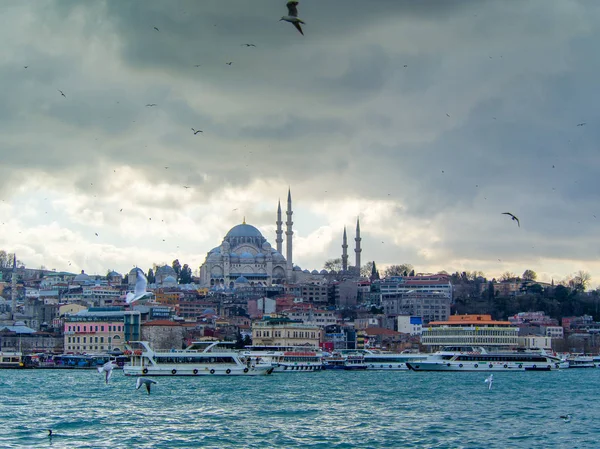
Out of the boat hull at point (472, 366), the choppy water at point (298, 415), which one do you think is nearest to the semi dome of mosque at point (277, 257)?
the boat hull at point (472, 366)

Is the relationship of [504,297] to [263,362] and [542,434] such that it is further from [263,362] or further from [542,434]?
[542,434]

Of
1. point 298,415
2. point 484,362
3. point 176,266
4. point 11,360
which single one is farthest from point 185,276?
point 298,415

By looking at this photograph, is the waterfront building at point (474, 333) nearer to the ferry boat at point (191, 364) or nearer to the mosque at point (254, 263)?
the ferry boat at point (191, 364)

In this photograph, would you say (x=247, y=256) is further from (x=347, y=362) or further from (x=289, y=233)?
(x=347, y=362)

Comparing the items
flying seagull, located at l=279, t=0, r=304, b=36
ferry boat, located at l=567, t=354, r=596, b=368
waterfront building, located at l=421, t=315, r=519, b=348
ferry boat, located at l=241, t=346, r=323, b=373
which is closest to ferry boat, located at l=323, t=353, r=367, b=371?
ferry boat, located at l=241, t=346, r=323, b=373

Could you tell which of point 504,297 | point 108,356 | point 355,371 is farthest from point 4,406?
point 504,297

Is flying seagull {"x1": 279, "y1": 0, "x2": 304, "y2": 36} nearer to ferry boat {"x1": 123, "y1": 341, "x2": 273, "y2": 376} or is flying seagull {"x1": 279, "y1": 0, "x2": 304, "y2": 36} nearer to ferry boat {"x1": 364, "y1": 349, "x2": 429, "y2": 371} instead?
ferry boat {"x1": 123, "y1": 341, "x2": 273, "y2": 376}
